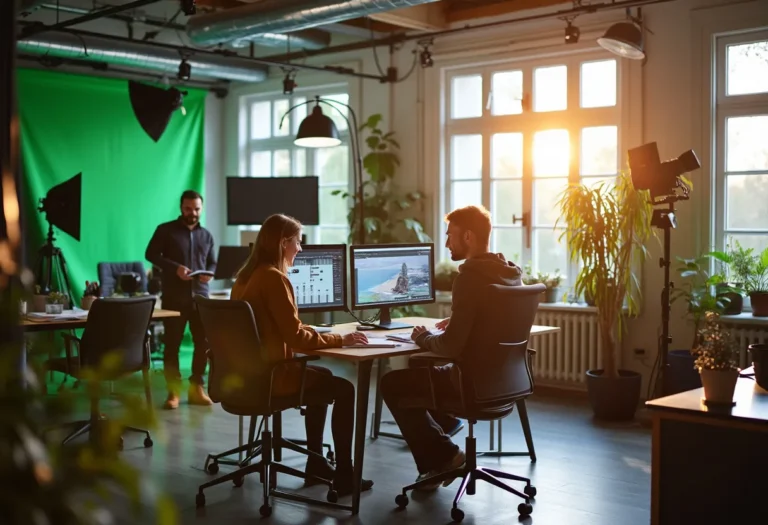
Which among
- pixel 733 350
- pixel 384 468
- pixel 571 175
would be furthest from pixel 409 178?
pixel 733 350

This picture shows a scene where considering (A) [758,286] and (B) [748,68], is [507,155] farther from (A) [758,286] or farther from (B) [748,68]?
(A) [758,286]

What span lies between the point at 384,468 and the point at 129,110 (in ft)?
18.7

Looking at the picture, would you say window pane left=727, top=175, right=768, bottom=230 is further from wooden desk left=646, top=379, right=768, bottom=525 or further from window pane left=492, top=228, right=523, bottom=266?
wooden desk left=646, top=379, right=768, bottom=525

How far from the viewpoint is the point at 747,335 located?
19.7 ft

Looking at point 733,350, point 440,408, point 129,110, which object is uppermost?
point 129,110

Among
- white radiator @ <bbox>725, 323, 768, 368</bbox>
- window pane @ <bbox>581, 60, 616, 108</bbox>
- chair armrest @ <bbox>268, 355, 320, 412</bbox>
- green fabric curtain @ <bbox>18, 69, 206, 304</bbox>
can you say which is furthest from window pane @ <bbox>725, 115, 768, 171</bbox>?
green fabric curtain @ <bbox>18, 69, 206, 304</bbox>

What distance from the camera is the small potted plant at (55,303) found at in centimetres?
566

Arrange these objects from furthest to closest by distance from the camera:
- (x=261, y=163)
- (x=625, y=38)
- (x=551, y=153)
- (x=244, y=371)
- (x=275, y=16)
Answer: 1. (x=261, y=163)
2. (x=551, y=153)
3. (x=275, y=16)
4. (x=625, y=38)
5. (x=244, y=371)

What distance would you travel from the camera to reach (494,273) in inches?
155

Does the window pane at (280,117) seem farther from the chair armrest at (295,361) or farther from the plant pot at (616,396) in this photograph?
the chair armrest at (295,361)

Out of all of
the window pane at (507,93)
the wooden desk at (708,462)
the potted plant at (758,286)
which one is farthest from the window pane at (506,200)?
the wooden desk at (708,462)

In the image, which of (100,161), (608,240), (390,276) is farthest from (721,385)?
(100,161)

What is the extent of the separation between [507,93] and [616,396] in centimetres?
297

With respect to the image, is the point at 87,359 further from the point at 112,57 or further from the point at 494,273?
the point at 112,57
